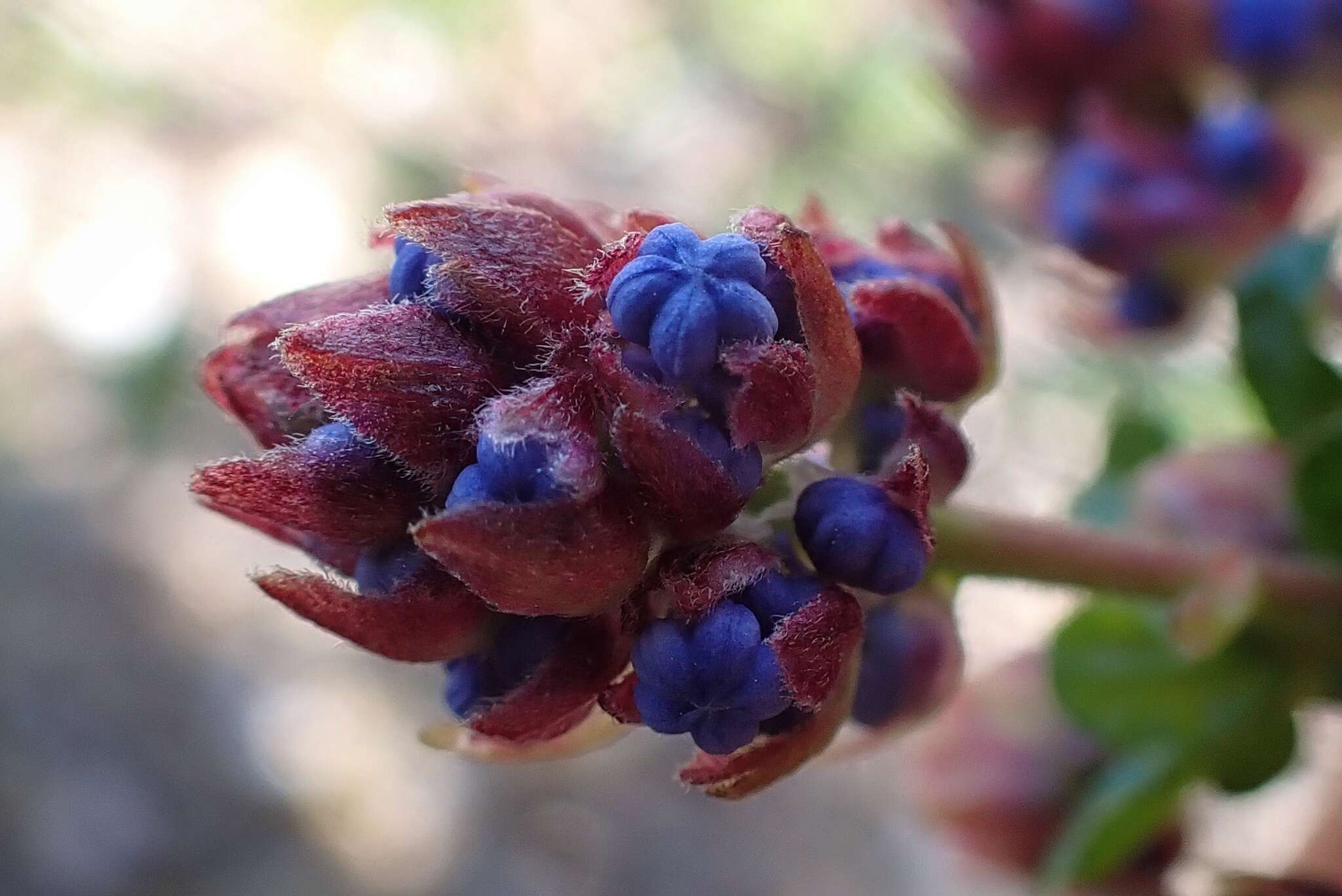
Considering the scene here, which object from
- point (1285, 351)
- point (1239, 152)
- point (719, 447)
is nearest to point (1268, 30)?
point (1239, 152)

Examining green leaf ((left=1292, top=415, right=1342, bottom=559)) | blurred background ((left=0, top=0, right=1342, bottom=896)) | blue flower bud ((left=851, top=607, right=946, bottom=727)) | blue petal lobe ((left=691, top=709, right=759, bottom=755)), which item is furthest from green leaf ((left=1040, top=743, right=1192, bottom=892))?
blurred background ((left=0, top=0, right=1342, bottom=896))

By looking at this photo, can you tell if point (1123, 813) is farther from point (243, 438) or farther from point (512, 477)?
point (243, 438)

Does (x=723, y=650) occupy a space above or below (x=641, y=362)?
below

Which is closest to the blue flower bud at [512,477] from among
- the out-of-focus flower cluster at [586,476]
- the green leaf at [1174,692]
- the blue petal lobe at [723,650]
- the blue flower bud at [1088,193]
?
the out-of-focus flower cluster at [586,476]

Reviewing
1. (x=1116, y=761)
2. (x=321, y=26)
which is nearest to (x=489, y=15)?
(x=321, y=26)

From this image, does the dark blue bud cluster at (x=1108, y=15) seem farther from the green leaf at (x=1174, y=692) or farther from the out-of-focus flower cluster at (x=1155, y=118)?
the green leaf at (x=1174, y=692)

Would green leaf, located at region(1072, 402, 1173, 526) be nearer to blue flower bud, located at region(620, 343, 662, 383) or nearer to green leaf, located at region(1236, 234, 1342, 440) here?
green leaf, located at region(1236, 234, 1342, 440)
